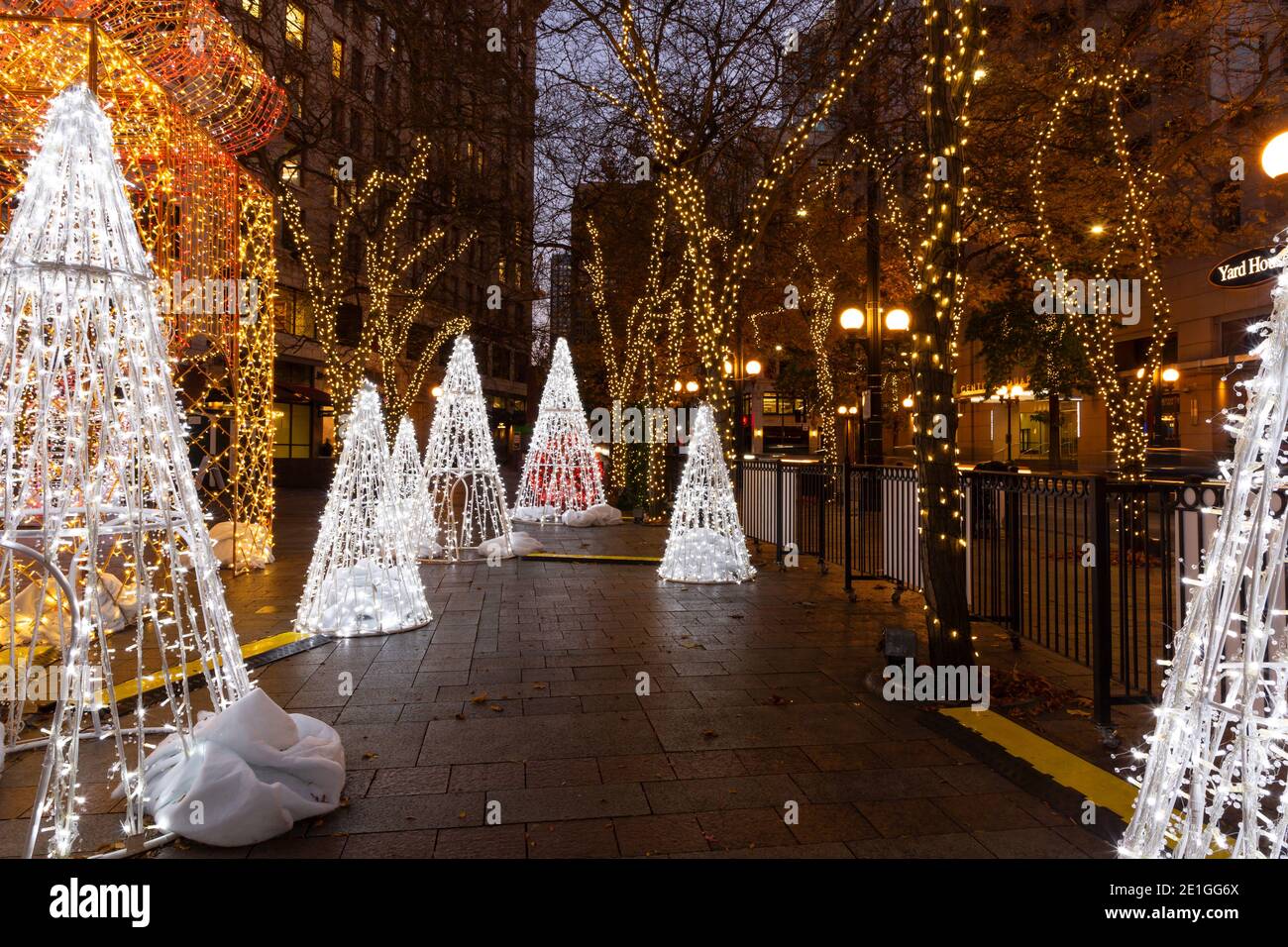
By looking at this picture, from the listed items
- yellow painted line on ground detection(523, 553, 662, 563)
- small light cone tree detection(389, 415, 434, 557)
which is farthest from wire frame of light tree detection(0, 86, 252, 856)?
yellow painted line on ground detection(523, 553, 662, 563)

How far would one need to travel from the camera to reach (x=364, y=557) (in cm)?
805

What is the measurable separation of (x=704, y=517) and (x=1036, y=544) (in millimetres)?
4359

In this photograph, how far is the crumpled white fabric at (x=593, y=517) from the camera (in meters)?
17.1

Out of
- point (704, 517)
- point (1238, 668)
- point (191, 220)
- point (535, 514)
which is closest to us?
point (1238, 668)

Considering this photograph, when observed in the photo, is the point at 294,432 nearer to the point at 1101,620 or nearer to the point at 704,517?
the point at 704,517

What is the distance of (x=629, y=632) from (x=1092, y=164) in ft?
43.1

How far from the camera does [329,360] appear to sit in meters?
15.9

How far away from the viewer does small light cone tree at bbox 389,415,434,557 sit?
11789 millimetres

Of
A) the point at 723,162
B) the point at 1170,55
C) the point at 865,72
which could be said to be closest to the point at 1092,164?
the point at 1170,55

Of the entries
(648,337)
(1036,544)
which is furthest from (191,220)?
(648,337)

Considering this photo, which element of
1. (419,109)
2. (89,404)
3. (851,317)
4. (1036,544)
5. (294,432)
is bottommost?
(1036,544)

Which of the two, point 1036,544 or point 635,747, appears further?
point 1036,544

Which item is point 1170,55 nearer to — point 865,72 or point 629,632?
point 865,72

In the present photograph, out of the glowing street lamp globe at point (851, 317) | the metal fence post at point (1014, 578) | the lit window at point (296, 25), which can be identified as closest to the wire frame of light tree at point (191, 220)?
the metal fence post at point (1014, 578)
